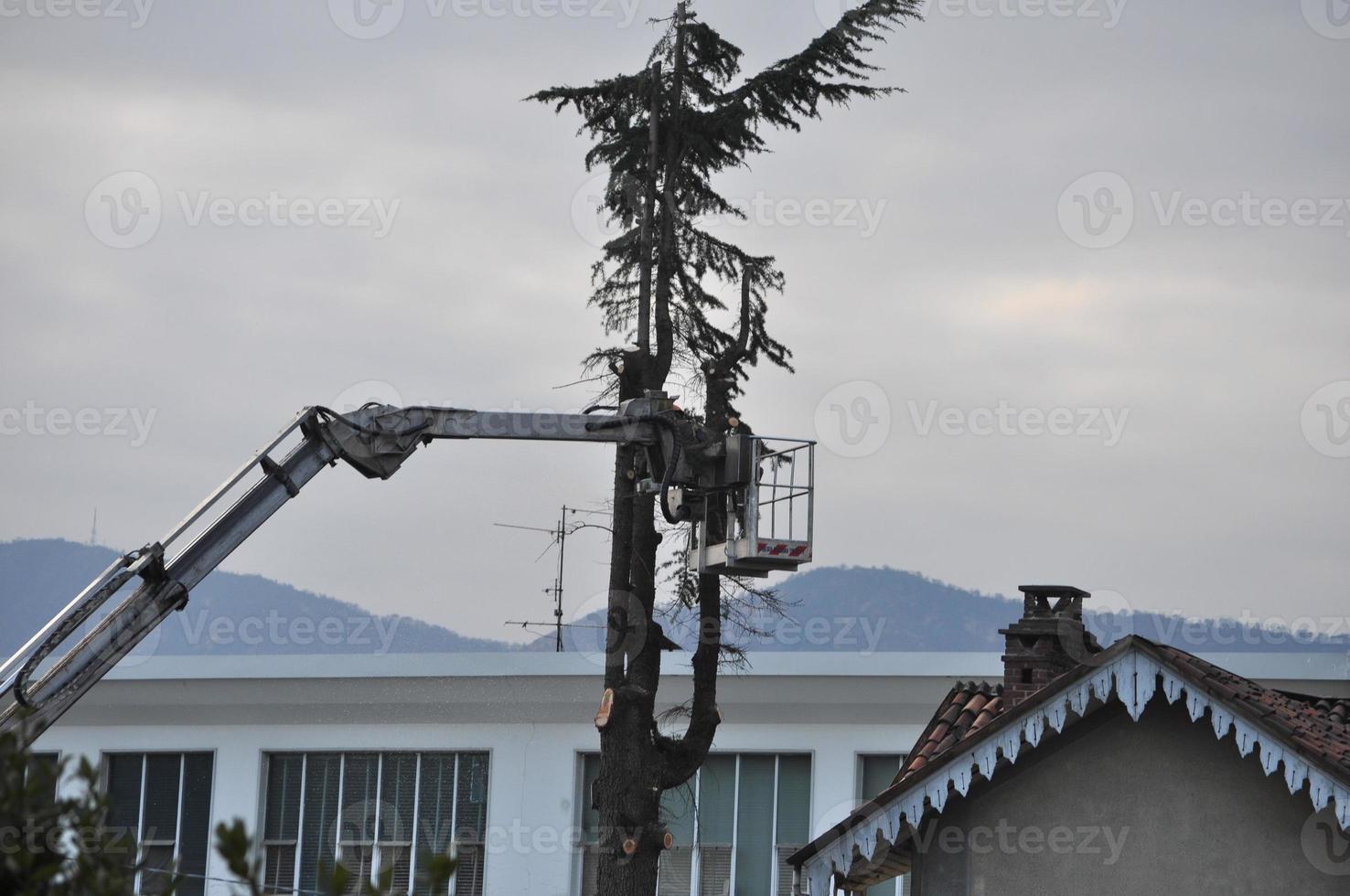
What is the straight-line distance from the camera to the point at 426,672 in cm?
2936

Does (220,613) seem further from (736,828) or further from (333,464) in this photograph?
(333,464)

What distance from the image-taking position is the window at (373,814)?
2873 centimetres

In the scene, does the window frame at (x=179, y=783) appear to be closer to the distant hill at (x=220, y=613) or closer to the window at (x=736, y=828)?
the window at (x=736, y=828)

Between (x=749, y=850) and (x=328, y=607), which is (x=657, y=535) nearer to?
(x=749, y=850)

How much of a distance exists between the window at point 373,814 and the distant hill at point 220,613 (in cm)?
2074

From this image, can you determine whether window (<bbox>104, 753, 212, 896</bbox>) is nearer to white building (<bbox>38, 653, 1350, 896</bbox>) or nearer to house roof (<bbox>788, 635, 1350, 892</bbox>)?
white building (<bbox>38, 653, 1350, 896</bbox>)

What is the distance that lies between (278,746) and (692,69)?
595 inches

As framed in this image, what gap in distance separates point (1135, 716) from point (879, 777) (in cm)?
1381

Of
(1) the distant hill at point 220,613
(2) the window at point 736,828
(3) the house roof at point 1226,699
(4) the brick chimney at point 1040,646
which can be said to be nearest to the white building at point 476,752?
(2) the window at point 736,828

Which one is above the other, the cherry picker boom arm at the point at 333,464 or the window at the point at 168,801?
the cherry picker boom arm at the point at 333,464

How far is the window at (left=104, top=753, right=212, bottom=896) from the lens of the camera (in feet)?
99.0

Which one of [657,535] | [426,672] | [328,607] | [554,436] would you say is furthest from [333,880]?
[328,607]

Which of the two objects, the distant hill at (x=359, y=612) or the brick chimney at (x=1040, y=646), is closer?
the brick chimney at (x=1040, y=646)

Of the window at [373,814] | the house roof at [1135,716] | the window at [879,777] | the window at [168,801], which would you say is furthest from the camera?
the window at [168,801]
